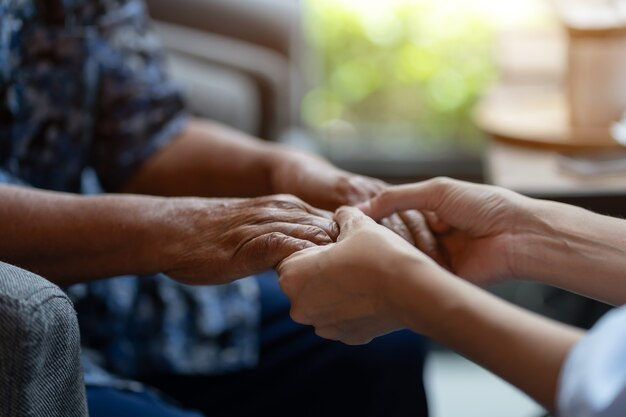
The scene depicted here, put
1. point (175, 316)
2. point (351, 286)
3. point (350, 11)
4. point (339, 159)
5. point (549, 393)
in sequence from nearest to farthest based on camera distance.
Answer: point (549, 393), point (351, 286), point (175, 316), point (350, 11), point (339, 159)

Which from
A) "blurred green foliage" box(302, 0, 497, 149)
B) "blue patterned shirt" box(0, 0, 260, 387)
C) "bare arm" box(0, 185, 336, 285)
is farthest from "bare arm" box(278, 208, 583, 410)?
"blurred green foliage" box(302, 0, 497, 149)

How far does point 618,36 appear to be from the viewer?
1.53 m

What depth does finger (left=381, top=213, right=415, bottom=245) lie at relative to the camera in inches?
45.9

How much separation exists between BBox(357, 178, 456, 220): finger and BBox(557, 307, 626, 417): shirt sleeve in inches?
16.4

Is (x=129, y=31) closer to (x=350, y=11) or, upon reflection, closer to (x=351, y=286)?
(x=351, y=286)

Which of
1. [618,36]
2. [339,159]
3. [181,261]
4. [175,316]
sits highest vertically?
[618,36]

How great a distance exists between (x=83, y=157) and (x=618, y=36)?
35.6 inches

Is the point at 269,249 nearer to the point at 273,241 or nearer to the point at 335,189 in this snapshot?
the point at 273,241

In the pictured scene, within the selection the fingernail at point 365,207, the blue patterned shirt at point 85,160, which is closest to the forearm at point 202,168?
the blue patterned shirt at point 85,160

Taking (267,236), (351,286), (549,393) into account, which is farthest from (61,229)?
(549,393)

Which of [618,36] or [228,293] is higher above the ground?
[618,36]

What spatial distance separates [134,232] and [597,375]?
0.59m

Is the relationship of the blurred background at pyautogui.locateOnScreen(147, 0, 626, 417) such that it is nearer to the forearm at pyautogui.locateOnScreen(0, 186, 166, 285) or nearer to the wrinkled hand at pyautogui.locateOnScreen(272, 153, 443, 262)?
the wrinkled hand at pyautogui.locateOnScreen(272, 153, 443, 262)

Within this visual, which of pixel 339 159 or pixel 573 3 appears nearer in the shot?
pixel 573 3
